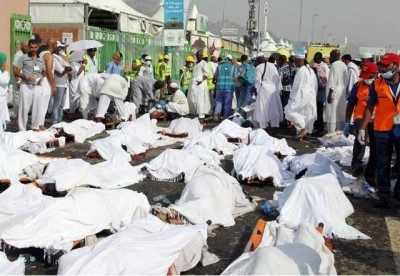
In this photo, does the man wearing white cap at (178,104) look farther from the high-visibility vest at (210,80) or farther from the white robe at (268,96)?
the white robe at (268,96)

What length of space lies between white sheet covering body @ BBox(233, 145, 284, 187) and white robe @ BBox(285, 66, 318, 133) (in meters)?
3.67

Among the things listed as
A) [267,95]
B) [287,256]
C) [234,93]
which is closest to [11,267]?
[287,256]

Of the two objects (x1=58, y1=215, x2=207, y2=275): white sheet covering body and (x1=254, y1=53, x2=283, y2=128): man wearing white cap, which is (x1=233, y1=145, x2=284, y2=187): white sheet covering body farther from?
(x1=254, y1=53, x2=283, y2=128): man wearing white cap

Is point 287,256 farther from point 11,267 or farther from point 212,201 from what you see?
point 11,267

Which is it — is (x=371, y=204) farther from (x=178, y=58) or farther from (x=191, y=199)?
(x=178, y=58)

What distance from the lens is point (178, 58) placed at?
75.5ft

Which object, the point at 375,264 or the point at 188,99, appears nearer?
the point at 375,264

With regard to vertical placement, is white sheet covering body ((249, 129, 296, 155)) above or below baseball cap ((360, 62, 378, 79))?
below

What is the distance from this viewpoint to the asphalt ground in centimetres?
436

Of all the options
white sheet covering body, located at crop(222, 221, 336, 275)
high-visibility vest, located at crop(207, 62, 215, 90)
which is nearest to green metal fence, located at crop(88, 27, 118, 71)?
high-visibility vest, located at crop(207, 62, 215, 90)

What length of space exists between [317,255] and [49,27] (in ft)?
59.6

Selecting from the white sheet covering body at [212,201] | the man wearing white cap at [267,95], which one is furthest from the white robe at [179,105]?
the white sheet covering body at [212,201]

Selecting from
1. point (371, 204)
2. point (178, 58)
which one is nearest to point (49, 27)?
point (178, 58)

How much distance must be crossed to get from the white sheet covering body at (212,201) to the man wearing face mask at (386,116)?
1596mm
